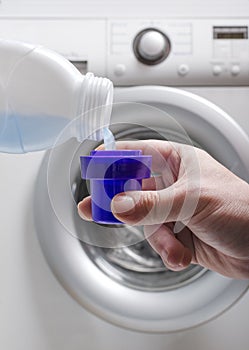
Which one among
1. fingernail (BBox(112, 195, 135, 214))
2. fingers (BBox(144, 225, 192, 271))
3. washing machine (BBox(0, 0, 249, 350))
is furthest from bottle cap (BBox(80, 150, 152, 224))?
washing machine (BBox(0, 0, 249, 350))

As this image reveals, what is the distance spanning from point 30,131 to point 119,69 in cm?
37

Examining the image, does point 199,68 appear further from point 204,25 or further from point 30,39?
point 30,39

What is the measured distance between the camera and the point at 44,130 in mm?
585

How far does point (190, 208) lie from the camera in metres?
0.57

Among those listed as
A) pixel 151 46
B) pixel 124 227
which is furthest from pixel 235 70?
pixel 124 227

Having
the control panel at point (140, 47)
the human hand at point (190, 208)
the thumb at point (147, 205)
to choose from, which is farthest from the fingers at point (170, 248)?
the control panel at point (140, 47)

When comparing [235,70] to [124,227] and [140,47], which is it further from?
[124,227]

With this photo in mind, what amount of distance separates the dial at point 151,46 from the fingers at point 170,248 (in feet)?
1.07

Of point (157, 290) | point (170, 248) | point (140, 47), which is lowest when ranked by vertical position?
point (157, 290)

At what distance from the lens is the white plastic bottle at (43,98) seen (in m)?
0.55

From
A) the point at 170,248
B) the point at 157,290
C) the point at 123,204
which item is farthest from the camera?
the point at 157,290

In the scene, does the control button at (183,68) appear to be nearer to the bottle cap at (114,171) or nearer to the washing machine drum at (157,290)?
the washing machine drum at (157,290)

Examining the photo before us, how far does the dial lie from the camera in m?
0.90

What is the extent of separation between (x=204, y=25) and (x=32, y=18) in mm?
264
